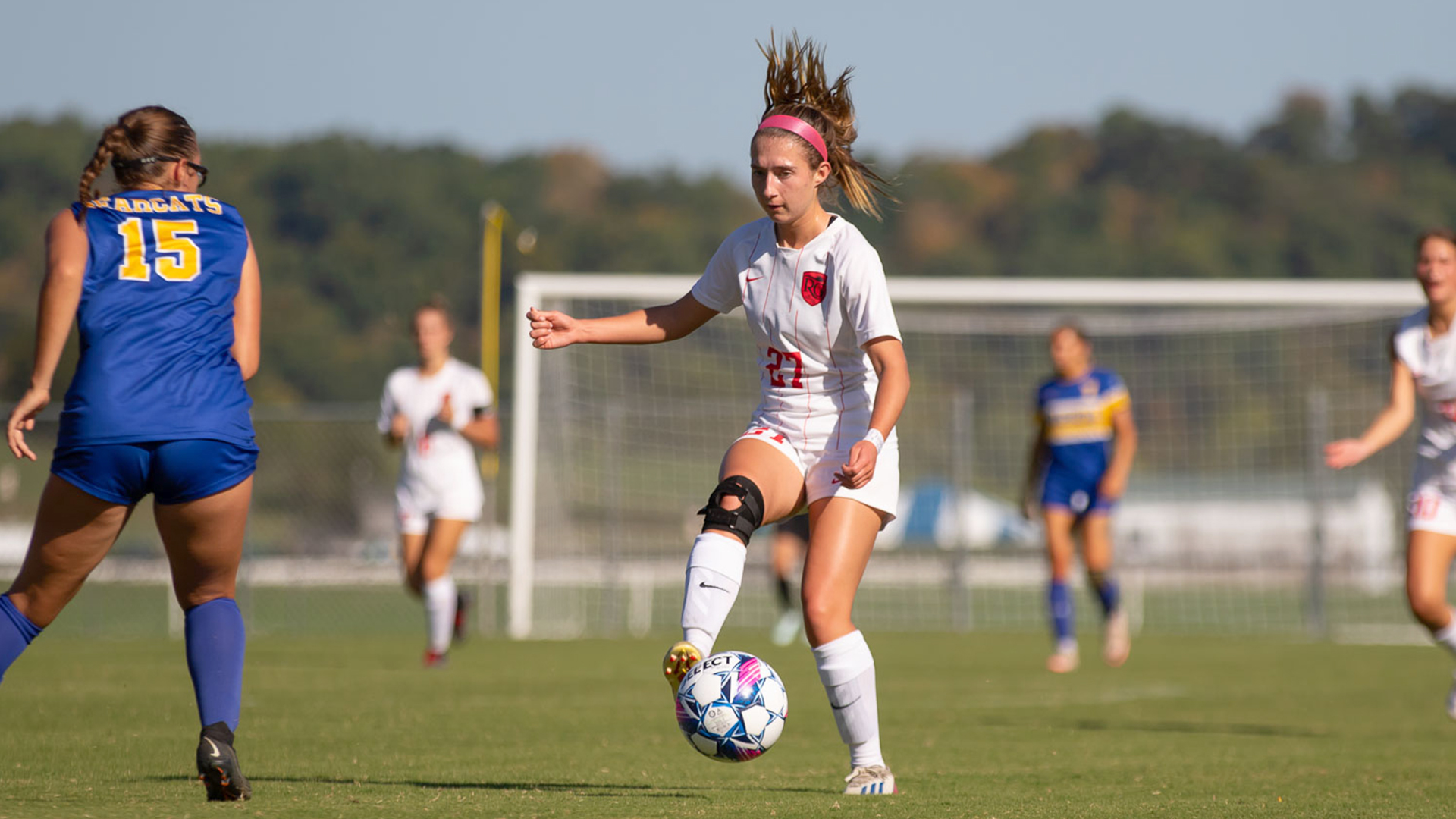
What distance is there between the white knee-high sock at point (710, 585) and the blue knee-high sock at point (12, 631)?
1.73m

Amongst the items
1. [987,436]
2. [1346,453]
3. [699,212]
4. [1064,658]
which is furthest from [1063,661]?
[699,212]

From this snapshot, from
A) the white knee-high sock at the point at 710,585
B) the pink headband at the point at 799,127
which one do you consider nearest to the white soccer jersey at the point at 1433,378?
the pink headband at the point at 799,127

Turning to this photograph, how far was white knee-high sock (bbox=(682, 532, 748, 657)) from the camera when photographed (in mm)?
4336

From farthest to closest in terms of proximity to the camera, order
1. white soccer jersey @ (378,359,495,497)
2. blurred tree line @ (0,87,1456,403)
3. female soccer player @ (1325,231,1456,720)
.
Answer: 1. blurred tree line @ (0,87,1456,403)
2. white soccer jersey @ (378,359,495,497)
3. female soccer player @ (1325,231,1456,720)

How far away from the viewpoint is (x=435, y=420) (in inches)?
409

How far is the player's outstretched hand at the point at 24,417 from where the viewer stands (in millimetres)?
4098

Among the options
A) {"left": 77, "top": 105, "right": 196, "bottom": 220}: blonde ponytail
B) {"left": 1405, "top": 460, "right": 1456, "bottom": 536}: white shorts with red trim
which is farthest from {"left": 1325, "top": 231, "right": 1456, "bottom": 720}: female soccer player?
{"left": 77, "top": 105, "right": 196, "bottom": 220}: blonde ponytail

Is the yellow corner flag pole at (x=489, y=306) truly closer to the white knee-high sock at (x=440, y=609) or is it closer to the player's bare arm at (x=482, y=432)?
the white knee-high sock at (x=440, y=609)

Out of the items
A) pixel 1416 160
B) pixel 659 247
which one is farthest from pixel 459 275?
pixel 1416 160

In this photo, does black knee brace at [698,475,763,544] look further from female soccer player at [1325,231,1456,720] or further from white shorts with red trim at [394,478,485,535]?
white shorts with red trim at [394,478,485,535]

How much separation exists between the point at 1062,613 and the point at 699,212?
55.9 meters

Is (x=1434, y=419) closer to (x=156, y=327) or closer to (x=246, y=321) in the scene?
(x=246, y=321)

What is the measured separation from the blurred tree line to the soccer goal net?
20.0 metres

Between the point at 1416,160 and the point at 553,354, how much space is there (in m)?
69.4
